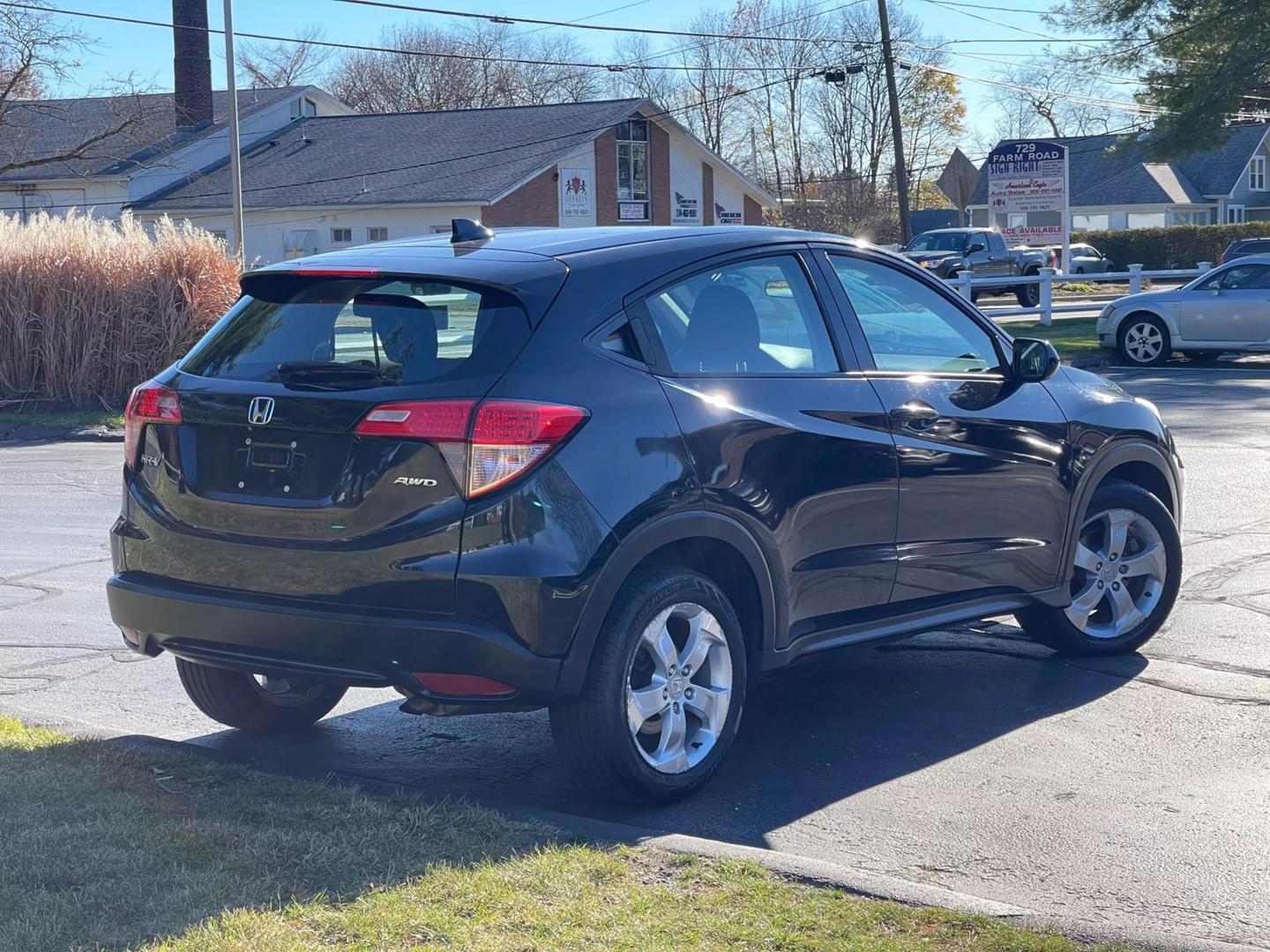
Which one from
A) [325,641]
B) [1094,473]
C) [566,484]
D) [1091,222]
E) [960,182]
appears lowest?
[325,641]

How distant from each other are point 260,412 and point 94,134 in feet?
155

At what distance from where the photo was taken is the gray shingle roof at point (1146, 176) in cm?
7362

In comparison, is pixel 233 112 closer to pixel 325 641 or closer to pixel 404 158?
pixel 404 158

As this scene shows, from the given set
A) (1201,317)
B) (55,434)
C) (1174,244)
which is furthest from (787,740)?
(1174,244)

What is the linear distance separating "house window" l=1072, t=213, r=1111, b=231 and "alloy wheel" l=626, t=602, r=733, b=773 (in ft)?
247

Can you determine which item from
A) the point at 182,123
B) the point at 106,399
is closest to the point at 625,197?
the point at 182,123

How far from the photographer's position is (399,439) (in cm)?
440

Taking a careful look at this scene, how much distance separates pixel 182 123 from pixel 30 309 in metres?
32.6

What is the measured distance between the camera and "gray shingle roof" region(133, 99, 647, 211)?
42750 millimetres

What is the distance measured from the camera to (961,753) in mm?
5422

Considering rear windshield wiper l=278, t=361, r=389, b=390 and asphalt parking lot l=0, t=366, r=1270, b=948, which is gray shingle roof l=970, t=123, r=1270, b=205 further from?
rear windshield wiper l=278, t=361, r=389, b=390

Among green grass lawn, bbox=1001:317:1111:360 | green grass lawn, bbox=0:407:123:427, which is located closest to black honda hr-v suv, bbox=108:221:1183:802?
green grass lawn, bbox=0:407:123:427

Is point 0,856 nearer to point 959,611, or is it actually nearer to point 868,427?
Result: point 868,427

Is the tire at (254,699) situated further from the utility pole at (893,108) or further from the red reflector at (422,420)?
the utility pole at (893,108)
